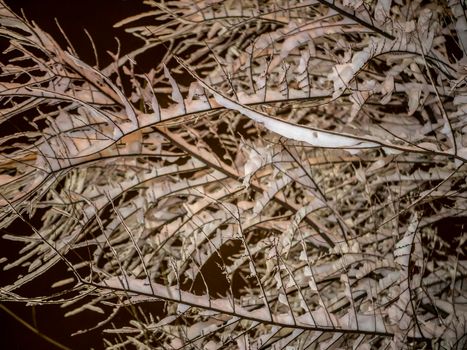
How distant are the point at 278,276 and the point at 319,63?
5.46ft

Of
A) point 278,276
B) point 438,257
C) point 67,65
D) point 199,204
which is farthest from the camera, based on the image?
point 438,257

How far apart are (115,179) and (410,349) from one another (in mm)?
2503

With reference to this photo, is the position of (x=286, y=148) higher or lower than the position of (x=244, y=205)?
higher

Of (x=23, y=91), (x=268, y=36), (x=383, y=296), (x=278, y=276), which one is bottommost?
(x=383, y=296)

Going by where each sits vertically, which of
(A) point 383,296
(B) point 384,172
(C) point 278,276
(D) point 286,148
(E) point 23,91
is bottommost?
(A) point 383,296

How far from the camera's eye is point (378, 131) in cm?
217

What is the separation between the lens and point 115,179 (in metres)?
3.32

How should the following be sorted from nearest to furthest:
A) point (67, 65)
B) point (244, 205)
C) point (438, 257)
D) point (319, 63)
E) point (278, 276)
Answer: point (278, 276) < point (67, 65) < point (244, 205) < point (319, 63) < point (438, 257)

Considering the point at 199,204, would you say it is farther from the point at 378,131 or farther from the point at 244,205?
the point at 378,131

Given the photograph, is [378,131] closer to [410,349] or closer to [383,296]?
[383,296]

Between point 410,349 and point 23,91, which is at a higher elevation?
point 23,91

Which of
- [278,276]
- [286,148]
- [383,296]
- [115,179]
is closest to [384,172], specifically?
[383,296]

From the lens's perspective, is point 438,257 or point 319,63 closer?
point 319,63

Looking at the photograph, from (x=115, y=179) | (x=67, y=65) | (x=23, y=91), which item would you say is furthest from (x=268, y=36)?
(x=115, y=179)
